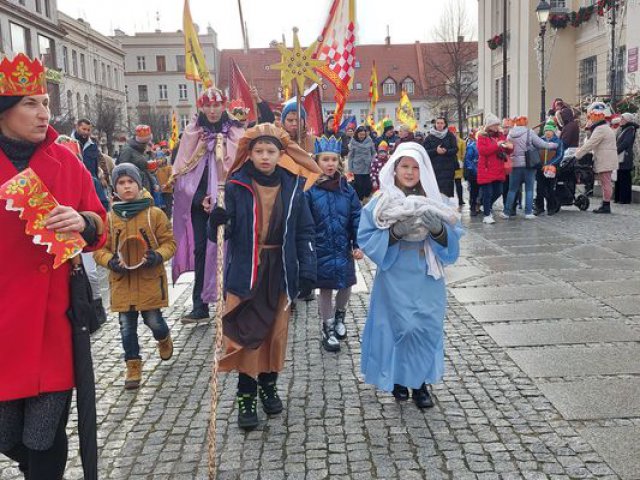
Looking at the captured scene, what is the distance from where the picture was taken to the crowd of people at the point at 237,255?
2740 millimetres

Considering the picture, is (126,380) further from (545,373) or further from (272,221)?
(545,373)

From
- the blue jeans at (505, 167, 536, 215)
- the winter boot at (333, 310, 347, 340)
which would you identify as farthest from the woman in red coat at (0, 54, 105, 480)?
the blue jeans at (505, 167, 536, 215)

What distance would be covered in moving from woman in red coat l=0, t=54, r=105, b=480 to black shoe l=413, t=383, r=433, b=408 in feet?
7.28

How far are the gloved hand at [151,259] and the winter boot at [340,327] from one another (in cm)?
167

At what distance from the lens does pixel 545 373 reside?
15.6 feet

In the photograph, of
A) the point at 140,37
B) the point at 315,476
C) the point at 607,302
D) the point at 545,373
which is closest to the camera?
the point at 315,476

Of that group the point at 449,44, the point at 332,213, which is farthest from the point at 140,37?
the point at 332,213

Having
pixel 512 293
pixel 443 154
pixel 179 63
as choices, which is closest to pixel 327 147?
pixel 512 293

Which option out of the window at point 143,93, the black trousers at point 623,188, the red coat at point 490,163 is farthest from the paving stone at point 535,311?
the window at point 143,93

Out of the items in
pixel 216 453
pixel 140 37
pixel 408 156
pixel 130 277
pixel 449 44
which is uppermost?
pixel 140 37

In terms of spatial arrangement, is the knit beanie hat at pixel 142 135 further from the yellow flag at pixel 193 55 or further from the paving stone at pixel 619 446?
the paving stone at pixel 619 446

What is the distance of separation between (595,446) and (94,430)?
2547 mm

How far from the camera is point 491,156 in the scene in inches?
473

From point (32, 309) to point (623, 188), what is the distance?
537 inches
